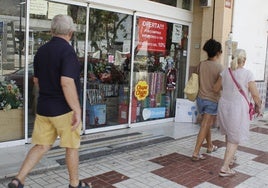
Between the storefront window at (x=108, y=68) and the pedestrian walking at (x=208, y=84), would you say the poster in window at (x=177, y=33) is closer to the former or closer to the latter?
the storefront window at (x=108, y=68)

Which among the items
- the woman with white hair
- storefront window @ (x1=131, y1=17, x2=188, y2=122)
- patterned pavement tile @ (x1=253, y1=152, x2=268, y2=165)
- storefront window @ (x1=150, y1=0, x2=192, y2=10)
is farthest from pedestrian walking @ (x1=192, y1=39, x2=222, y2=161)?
storefront window @ (x1=150, y1=0, x2=192, y2=10)

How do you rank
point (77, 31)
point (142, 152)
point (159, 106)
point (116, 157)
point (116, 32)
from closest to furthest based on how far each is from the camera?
point (116, 157) → point (142, 152) → point (77, 31) → point (116, 32) → point (159, 106)

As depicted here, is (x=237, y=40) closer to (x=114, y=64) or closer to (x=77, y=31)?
(x=114, y=64)

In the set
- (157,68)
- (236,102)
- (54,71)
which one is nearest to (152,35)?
(157,68)

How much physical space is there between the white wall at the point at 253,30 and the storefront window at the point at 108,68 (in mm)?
2561

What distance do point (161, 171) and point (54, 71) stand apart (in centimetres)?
206

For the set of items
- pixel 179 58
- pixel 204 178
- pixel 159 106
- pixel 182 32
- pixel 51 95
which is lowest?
pixel 204 178

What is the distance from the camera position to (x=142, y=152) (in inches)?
199

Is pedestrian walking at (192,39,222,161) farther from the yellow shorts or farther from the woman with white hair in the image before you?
the yellow shorts

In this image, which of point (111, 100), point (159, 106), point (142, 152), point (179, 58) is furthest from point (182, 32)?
point (142, 152)

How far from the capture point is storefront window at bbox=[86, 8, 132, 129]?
581cm

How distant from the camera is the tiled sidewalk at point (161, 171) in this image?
3874 mm

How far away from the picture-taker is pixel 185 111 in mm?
7289

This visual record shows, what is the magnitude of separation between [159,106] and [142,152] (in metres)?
2.23
